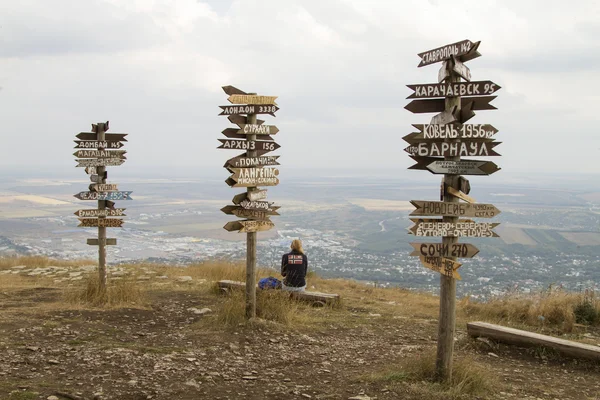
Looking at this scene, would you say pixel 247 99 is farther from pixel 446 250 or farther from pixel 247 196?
pixel 446 250

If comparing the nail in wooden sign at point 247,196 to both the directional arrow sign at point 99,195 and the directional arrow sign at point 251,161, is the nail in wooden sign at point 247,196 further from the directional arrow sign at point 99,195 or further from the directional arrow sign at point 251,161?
the directional arrow sign at point 99,195

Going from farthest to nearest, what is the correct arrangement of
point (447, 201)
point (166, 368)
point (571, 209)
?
1. point (571, 209)
2. point (166, 368)
3. point (447, 201)

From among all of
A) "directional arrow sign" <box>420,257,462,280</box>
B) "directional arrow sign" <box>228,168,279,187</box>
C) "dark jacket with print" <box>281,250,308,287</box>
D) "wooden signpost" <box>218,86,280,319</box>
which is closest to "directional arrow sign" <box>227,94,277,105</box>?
"wooden signpost" <box>218,86,280,319</box>

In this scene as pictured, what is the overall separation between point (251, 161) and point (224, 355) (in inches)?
123

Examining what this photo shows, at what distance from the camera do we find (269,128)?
9344mm

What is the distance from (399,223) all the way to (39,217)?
35253 millimetres

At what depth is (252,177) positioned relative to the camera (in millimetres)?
8992

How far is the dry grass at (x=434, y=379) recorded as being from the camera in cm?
595

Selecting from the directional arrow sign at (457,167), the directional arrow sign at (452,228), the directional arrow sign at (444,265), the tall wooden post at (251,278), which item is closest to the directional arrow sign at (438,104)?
the directional arrow sign at (457,167)

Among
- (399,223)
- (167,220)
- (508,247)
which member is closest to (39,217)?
Result: (167,220)

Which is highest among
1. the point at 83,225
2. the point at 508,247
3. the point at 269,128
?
the point at 269,128

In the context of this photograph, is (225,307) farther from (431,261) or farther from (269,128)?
(431,261)

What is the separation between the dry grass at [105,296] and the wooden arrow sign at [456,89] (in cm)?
670

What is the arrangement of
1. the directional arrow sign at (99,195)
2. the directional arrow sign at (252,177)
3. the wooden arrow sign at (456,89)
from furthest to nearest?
the directional arrow sign at (99,195) < the directional arrow sign at (252,177) < the wooden arrow sign at (456,89)
